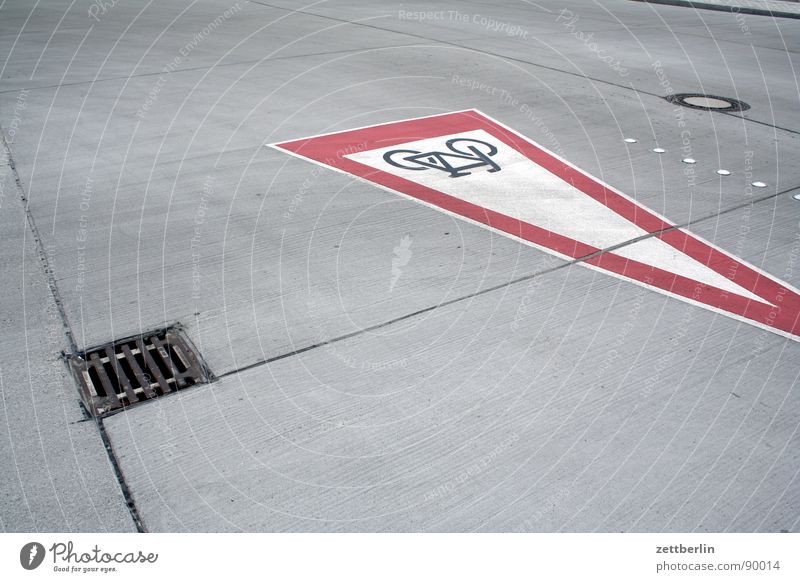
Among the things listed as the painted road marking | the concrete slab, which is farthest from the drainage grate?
the painted road marking

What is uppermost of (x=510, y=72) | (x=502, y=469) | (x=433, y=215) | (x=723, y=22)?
(x=723, y=22)

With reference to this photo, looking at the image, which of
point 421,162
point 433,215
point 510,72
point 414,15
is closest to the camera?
point 433,215

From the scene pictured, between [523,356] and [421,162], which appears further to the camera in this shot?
[421,162]

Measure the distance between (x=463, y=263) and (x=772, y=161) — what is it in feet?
11.6

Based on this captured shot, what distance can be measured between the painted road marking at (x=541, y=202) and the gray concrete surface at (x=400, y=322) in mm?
172

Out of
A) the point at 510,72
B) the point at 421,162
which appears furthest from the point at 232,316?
the point at 510,72

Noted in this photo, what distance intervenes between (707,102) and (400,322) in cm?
595

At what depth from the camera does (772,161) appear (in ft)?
19.6

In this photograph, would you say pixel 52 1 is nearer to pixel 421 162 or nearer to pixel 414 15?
pixel 414 15

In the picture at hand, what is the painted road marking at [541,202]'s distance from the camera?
12.7 feet

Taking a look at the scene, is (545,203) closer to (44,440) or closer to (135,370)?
(135,370)

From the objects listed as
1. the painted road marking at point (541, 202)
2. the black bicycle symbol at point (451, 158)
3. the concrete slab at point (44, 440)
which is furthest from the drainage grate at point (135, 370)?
the black bicycle symbol at point (451, 158)

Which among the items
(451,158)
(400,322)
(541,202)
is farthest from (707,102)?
(400,322)

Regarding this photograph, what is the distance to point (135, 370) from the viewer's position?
3.16 meters
